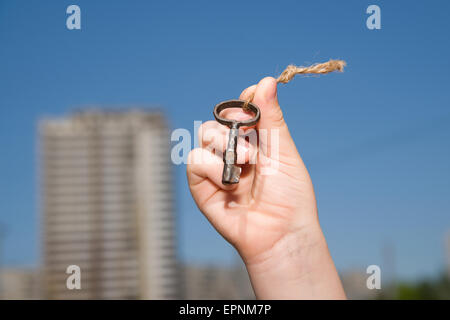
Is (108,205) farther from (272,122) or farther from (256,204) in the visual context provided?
(272,122)

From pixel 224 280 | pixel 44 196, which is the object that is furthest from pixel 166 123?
pixel 224 280

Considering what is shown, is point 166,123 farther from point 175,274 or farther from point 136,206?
point 175,274

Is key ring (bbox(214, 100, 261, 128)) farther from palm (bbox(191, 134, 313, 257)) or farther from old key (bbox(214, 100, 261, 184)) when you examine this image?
palm (bbox(191, 134, 313, 257))

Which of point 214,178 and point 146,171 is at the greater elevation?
point 146,171

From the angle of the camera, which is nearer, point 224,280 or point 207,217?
point 207,217

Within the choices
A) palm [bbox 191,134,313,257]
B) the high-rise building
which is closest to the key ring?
palm [bbox 191,134,313,257]

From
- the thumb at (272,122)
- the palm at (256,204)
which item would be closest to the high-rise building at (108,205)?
the palm at (256,204)
